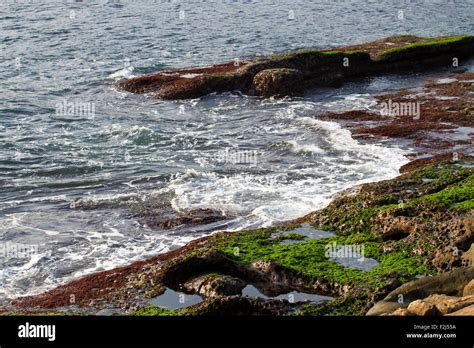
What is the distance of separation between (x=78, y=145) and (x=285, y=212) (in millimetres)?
15543

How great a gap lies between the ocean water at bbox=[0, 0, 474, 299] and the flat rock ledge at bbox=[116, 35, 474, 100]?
1147 mm

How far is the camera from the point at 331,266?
64.6 feet

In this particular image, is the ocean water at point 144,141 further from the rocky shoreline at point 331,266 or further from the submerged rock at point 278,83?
the rocky shoreline at point 331,266

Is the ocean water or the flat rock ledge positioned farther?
the flat rock ledge

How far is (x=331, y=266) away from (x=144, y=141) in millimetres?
20801

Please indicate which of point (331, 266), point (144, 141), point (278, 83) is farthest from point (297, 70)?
point (331, 266)

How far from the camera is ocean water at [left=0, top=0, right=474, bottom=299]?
2591cm

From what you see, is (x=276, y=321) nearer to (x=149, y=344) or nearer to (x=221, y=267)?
(x=149, y=344)

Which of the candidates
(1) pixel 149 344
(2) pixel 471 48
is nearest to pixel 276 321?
(1) pixel 149 344

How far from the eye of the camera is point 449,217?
21.2 m

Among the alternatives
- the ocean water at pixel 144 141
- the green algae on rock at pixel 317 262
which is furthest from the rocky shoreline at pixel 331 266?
the ocean water at pixel 144 141

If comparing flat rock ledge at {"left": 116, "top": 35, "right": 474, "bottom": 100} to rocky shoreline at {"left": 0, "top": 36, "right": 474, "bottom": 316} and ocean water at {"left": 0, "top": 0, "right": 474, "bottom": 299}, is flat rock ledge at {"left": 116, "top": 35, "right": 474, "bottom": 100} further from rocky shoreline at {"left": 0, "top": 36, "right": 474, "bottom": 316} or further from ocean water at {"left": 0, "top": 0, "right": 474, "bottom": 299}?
rocky shoreline at {"left": 0, "top": 36, "right": 474, "bottom": 316}

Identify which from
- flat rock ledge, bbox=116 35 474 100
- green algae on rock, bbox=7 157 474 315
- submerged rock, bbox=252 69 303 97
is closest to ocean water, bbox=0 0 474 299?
submerged rock, bbox=252 69 303 97

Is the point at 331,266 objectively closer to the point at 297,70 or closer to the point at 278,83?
the point at 278,83
